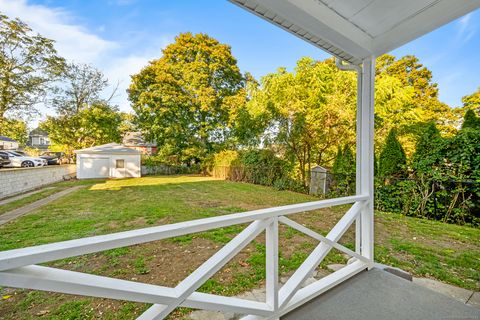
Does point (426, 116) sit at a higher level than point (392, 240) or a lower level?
higher

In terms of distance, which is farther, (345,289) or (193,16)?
(193,16)

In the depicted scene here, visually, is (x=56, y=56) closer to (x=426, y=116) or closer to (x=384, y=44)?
(x=384, y=44)

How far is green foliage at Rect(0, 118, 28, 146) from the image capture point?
293 cm

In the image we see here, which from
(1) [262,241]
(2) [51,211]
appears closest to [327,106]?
(1) [262,241]

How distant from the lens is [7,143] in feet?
10.7

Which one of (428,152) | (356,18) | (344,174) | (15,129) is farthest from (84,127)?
(428,152)

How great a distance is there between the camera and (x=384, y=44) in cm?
187

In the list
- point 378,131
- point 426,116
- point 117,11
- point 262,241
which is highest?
point 117,11

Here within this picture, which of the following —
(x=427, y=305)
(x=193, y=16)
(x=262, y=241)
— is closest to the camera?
(x=427, y=305)

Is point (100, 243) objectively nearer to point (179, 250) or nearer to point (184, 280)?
point (184, 280)

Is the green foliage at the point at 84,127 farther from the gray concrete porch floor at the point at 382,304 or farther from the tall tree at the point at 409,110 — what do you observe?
the tall tree at the point at 409,110

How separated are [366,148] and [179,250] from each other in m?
2.46

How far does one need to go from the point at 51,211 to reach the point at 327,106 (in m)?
7.11

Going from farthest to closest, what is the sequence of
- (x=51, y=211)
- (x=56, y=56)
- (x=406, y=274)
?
(x=51, y=211)
(x=56, y=56)
(x=406, y=274)
